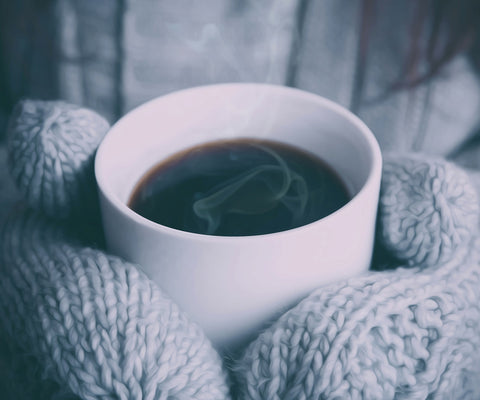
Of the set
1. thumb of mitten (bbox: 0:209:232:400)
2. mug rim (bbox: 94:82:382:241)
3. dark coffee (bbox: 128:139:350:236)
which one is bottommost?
thumb of mitten (bbox: 0:209:232:400)

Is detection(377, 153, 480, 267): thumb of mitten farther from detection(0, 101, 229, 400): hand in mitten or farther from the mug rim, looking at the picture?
detection(0, 101, 229, 400): hand in mitten

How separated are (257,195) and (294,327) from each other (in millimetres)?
149

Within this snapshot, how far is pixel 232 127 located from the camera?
56 centimetres

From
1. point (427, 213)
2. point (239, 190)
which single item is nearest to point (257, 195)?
point (239, 190)

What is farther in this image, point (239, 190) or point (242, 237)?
point (239, 190)

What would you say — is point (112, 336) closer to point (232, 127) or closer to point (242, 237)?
point (242, 237)

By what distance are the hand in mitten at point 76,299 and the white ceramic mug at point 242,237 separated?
0.02m

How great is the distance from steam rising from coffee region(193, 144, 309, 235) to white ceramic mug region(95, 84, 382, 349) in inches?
1.5

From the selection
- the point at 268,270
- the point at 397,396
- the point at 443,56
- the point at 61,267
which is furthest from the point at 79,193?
the point at 443,56

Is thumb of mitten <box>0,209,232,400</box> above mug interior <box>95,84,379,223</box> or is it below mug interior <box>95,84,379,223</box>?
below

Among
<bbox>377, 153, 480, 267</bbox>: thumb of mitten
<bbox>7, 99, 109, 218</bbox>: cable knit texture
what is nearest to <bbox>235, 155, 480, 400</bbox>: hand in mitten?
<bbox>377, 153, 480, 267</bbox>: thumb of mitten

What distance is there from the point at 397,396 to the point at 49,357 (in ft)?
0.75

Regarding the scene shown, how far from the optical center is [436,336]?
40cm

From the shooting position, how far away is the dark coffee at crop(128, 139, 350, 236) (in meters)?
0.48
